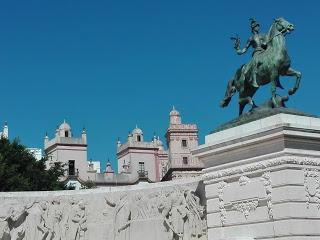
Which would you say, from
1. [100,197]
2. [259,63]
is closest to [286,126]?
[259,63]

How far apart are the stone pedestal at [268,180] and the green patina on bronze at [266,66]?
872mm

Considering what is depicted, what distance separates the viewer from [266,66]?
13.0 meters

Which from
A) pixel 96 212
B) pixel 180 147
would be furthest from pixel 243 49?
pixel 180 147

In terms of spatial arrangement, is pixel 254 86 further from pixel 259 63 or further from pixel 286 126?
pixel 286 126

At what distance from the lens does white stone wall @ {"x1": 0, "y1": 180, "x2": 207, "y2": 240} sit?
1512cm

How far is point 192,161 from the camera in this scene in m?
61.2

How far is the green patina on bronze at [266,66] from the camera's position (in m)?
12.8

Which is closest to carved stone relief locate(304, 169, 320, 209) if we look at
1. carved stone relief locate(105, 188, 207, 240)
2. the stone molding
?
the stone molding

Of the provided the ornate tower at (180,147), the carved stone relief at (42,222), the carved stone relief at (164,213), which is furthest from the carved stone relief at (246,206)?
the ornate tower at (180,147)

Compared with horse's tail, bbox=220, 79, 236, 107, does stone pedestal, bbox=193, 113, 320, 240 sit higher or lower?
lower

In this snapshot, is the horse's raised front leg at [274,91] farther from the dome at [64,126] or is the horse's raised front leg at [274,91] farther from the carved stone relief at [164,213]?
the dome at [64,126]

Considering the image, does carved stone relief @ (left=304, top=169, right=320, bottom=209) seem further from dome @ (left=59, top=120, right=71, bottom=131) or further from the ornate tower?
dome @ (left=59, top=120, right=71, bottom=131)

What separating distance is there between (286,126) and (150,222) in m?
5.20

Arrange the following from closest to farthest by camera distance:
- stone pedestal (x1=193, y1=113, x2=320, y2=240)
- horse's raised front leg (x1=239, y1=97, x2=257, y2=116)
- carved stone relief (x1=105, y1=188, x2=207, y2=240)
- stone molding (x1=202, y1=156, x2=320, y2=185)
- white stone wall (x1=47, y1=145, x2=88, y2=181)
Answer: stone pedestal (x1=193, y1=113, x2=320, y2=240)
stone molding (x1=202, y1=156, x2=320, y2=185)
horse's raised front leg (x1=239, y1=97, x2=257, y2=116)
carved stone relief (x1=105, y1=188, x2=207, y2=240)
white stone wall (x1=47, y1=145, x2=88, y2=181)
